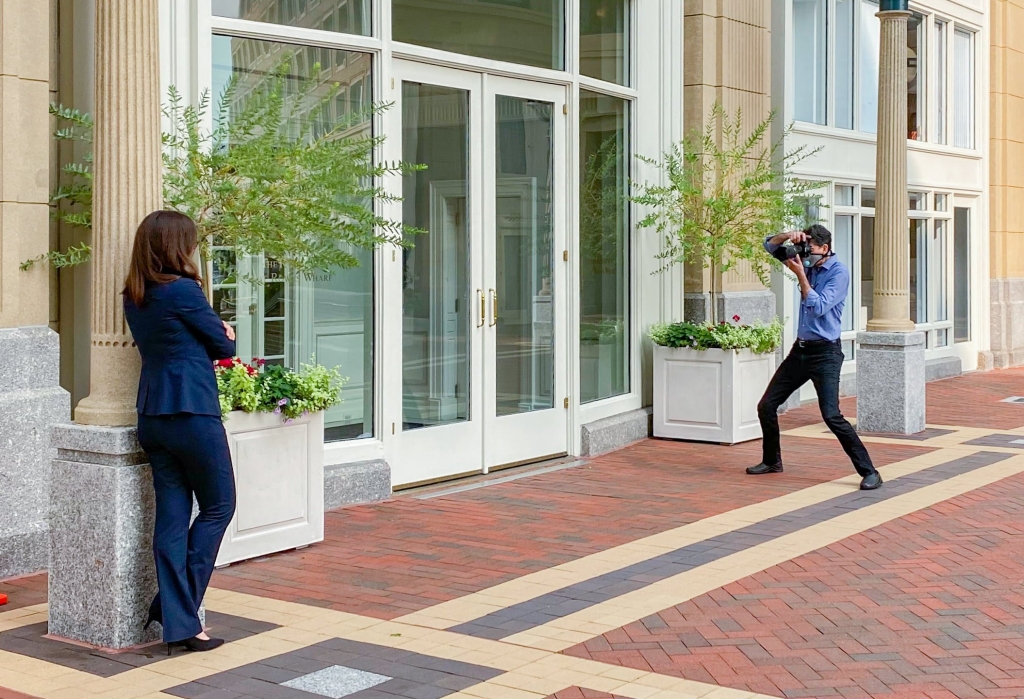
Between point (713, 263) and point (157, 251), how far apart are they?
7.92 meters

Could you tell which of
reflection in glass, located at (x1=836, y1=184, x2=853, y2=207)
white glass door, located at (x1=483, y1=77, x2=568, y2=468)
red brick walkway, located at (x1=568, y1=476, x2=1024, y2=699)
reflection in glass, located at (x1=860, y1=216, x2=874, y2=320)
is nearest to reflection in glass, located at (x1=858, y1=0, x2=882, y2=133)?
reflection in glass, located at (x1=836, y1=184, x2=853, y2=207)

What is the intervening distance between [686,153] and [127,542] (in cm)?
810

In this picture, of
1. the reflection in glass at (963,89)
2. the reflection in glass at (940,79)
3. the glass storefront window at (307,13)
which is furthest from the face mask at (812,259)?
the reflection in glass at (963,89)

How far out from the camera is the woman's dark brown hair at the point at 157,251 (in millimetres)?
5445

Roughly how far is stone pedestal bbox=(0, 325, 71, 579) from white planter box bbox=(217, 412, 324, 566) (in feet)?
3.07

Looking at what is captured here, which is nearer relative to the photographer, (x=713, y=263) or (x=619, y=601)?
(x=619, y=601)

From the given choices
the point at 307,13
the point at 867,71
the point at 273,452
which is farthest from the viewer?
the point at 867,71

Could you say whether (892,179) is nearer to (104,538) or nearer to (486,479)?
(486,479)

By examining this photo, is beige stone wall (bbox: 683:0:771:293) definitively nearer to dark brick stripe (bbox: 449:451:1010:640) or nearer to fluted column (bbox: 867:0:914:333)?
fluted column (bbox: 867:0:914:333)

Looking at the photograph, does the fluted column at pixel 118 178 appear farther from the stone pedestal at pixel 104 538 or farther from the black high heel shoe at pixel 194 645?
the black high heel shoe at pixel 194 645

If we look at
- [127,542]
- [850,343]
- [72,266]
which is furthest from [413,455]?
[850,343]

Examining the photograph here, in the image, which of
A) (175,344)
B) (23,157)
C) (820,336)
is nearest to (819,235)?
(820,336)

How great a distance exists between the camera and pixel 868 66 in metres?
18.0

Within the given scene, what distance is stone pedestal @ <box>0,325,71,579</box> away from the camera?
268 inches
